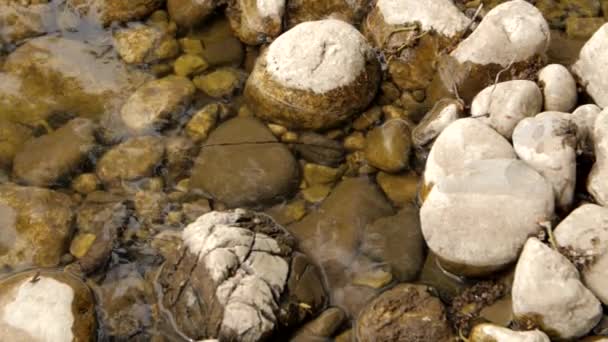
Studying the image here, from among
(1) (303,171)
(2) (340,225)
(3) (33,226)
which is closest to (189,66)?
(1) (303,171)

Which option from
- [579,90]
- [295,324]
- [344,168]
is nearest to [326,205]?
[344,168]

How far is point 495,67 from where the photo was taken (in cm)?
479

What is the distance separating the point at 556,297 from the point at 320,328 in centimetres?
140

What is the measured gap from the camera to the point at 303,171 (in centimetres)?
486

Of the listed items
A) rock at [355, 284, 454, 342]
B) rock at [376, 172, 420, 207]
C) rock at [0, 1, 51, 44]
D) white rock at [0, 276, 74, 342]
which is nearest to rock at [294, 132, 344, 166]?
rock at [376, 172, 420, 207]

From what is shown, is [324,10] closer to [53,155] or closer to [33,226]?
[53,155]

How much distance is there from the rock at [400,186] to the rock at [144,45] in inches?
88.3

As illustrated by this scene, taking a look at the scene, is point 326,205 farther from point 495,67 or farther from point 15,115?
point 15,115

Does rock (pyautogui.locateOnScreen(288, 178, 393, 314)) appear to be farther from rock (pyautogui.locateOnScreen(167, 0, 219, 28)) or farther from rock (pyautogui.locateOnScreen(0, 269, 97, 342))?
rock (pyautogui.locateOnScreen(167, 0, 219, 28))

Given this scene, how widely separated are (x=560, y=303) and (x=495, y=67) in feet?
6.37

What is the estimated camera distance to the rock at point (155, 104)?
5113mm

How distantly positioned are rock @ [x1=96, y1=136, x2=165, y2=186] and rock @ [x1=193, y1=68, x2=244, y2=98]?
658mm

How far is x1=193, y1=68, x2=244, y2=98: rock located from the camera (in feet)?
17.6

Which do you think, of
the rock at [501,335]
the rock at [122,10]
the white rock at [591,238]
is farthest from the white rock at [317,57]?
the rock at [501,335]
